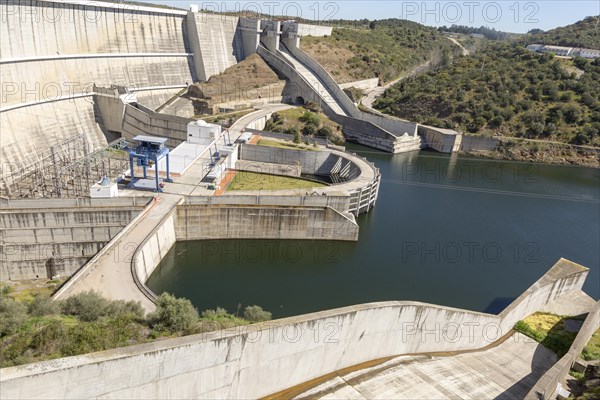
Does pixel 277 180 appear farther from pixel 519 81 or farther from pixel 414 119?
pixel 519 81

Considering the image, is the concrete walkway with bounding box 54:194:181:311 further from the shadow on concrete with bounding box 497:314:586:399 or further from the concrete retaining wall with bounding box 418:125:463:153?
the concrete retaining wall with bounding box 418:125:463:153

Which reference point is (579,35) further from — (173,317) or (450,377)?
(173,317)

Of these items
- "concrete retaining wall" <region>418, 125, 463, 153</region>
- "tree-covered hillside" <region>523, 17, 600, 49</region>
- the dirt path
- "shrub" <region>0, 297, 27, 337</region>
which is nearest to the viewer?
"shrub" <region>0, 297, 27, 337</region>

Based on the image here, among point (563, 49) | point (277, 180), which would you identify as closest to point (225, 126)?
point (277, 180)

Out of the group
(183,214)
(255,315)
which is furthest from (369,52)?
(255,315)

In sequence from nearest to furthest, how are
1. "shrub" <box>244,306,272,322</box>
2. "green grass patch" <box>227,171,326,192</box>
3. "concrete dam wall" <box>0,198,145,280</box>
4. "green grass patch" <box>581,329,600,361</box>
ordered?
"shrub" <box>244,306,272,322</box>
"green grass patch" <box>581,329,600,361</box>
"concrete dam wall" <box>0,198,145,280</box>
"green grass patch" <box>227,171,326,192</box>

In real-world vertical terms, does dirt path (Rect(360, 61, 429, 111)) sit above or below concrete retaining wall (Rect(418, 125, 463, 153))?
above

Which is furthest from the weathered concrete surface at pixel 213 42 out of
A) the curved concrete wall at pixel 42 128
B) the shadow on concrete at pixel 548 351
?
the shadow on concrete at pixel 548 351

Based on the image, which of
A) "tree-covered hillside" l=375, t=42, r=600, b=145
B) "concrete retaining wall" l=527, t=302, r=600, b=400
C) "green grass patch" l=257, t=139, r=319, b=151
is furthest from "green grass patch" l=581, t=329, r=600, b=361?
"tree-covered hillside" l=375, t=42, r=600, b=145
